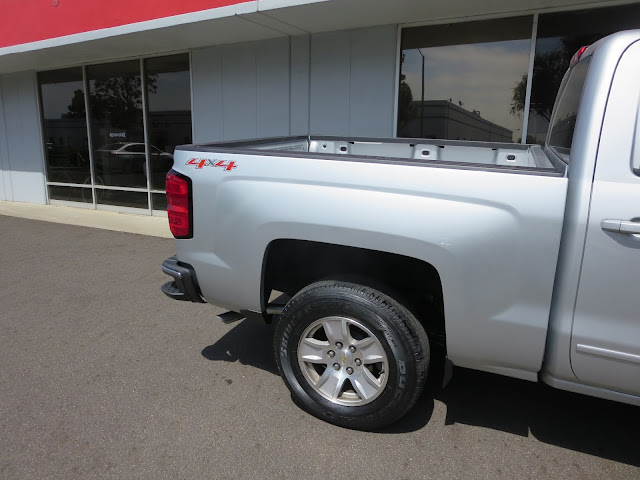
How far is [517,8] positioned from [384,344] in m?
5.05

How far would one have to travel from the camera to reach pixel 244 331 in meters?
4.18

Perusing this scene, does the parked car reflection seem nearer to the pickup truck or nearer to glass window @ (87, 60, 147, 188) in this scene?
glass window @ (87, 60, 147, 188)

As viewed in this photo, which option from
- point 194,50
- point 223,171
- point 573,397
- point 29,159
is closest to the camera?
point 223,171

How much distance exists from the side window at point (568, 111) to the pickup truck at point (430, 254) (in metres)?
0.03

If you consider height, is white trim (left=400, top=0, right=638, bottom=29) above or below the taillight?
above

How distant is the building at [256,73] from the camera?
Answer: 600 cm

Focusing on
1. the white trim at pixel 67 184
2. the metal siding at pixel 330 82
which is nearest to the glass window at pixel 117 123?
the white trim at pixel 67 184

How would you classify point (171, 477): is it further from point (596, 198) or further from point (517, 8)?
point (517, 8)

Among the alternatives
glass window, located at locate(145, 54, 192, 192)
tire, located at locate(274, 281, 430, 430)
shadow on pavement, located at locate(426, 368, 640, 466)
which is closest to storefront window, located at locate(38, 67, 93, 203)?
glass window, located at locate(145, 54, 192, 192)

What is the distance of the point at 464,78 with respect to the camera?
6.42 m

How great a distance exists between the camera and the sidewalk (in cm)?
856

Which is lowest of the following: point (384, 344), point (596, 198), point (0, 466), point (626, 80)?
point (0, 466)

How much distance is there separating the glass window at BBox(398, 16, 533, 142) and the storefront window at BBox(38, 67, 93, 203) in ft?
25.3

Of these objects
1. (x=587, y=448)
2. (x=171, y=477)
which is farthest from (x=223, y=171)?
(x=587, y=448)
